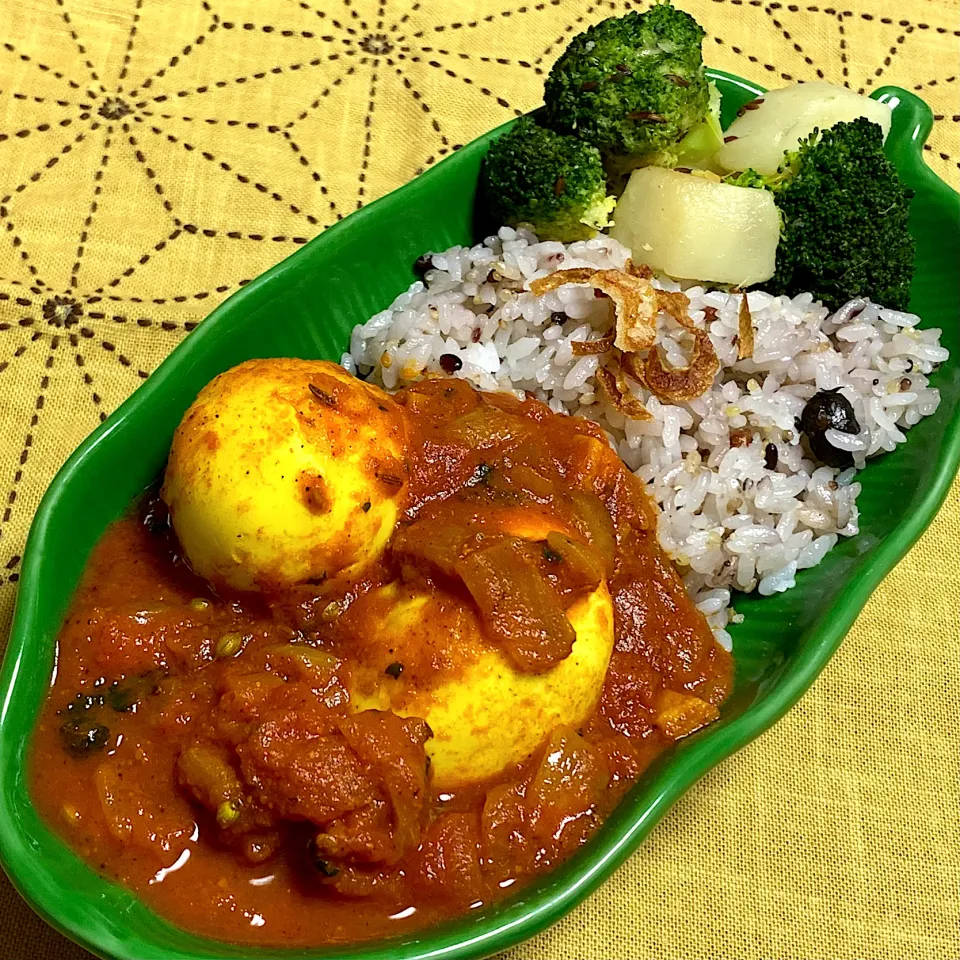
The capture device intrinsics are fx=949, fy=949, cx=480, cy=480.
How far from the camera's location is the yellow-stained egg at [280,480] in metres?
2.04

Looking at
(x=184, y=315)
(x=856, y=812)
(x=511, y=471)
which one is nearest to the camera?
(x=511, y=471)

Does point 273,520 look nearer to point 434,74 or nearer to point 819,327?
point 819,327

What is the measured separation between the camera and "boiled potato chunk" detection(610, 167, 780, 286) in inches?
107

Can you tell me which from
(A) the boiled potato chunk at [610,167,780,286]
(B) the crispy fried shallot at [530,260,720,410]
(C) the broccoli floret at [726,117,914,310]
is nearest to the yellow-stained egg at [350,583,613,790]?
(B) the crispy fried shallot at [530,260,720,410]

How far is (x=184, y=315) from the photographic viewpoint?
11.0 ft

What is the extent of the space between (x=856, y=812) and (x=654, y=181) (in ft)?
6.18

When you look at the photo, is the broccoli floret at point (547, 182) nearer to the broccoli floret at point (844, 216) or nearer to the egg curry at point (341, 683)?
the broccoli floret at point (844, 216)

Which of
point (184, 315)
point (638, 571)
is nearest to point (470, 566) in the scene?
point (638, 571)

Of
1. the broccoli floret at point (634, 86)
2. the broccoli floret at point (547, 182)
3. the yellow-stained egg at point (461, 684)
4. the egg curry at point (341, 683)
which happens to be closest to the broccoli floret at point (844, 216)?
the broccoli floret at point (634, 86)

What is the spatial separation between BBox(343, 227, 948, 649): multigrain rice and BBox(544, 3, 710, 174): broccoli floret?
1.03ft

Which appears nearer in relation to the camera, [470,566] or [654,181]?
[470,566]

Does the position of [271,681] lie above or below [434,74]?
below

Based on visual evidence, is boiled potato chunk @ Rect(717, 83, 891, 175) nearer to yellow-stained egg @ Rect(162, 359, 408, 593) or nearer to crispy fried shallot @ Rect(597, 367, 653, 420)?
crispy fried shallot @ Rect(597, 367, 653, 420)

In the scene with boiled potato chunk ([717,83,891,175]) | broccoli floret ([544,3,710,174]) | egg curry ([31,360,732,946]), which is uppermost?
broccoli floret ([544,3,710,174])
